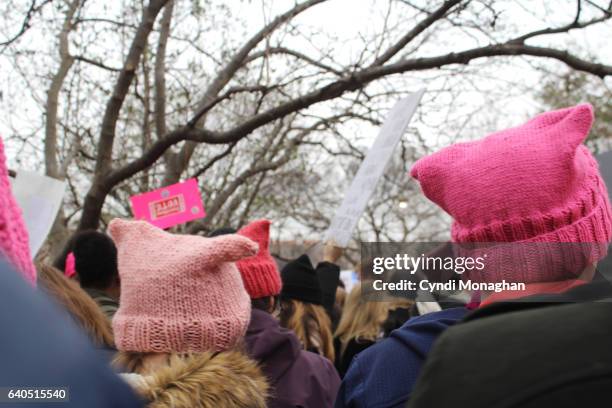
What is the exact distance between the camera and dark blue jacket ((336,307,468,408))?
1.54 metres

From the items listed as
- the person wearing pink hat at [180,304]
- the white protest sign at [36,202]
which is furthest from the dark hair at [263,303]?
the white protest sign at [36,202]

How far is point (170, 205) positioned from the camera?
5.75 metres

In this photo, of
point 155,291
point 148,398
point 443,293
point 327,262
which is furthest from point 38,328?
point 327,262

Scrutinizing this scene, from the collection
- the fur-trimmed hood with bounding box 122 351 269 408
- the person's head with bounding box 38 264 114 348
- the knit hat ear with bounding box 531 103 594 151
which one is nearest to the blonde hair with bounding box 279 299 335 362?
the person's head with bounding box 38 264 114 348

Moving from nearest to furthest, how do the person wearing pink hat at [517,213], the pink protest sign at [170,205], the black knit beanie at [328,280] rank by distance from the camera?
the person wearing pink hat at [517,213], the black knit beanie at [328,280], the pink protest sign at [170,205]

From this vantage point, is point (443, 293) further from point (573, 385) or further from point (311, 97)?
point (311, 97)

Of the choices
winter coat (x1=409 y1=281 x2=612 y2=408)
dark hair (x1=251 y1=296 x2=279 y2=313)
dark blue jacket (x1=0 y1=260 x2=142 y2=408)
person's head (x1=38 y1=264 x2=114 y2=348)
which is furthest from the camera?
dark hair (x1=251 y1=296 x2=279 y2=313)

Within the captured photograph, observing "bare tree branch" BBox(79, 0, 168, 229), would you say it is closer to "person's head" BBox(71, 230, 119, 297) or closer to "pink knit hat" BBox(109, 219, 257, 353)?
"person's head" BBox(71, 230, 119, 297)

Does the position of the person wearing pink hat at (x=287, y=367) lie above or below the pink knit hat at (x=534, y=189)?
below

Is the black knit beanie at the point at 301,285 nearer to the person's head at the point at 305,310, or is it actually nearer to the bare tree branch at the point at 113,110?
the person's head at the point at 305,310

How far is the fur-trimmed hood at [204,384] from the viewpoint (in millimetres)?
1493

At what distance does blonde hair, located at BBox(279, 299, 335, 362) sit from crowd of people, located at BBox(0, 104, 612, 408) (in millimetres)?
516

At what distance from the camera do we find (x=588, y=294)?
3.14 feet

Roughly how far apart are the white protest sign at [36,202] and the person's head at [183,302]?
1.55 meters
